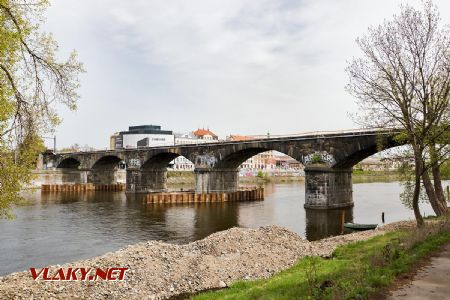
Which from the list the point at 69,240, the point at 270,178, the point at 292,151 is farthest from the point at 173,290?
the point at 270,178

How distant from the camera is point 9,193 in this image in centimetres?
1322

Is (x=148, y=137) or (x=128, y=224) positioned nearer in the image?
(x=128, y=224)

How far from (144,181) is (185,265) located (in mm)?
66388

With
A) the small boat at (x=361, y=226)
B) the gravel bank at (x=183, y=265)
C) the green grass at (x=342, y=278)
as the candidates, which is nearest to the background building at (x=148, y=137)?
the small boat at (x=361, y=226)

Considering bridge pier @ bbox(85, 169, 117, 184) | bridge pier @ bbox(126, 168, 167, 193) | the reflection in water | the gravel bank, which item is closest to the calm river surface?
the reflection in water

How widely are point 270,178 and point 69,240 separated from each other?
353 feet

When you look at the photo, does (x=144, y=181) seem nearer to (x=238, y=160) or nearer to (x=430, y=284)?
(x=238, y=160)

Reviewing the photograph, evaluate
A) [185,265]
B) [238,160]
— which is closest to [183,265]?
[185,265]

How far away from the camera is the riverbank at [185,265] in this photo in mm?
16406

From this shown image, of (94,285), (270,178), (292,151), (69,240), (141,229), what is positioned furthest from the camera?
(270,178)

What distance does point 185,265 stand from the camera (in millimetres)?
19422

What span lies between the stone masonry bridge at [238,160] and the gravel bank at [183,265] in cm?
1107

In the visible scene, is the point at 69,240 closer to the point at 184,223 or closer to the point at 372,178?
the point at 184,223

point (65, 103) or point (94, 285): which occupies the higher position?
point (65, 103)
